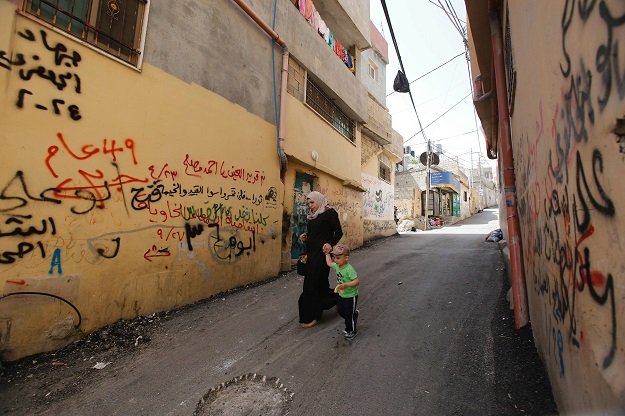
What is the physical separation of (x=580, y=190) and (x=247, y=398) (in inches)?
100

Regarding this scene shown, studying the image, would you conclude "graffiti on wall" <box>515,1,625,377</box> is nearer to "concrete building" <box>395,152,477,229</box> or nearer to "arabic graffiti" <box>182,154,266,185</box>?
"arabic graffiti" <box>182,154,266,185</box>

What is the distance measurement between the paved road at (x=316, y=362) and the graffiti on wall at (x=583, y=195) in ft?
3.14

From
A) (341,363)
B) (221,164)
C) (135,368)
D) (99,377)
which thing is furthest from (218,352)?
(221,164)

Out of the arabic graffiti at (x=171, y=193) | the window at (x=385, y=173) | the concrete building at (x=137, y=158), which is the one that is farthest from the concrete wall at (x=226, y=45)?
the window at (x=385, y=173)

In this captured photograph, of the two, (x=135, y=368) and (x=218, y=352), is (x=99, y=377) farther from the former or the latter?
(x=218, y=352)

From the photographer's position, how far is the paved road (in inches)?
94.0

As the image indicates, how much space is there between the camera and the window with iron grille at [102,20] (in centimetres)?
348

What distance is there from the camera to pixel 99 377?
291 cm

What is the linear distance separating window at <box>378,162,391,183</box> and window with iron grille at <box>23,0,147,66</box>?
11462 mm

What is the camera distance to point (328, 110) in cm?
967

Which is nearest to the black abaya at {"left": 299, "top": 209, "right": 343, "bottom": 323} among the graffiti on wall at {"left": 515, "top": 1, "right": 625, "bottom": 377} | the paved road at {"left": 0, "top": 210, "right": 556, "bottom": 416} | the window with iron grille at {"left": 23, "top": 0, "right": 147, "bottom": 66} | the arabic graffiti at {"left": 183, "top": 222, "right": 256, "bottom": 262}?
the paved road at {"left": 0, "top": 210, "right": 556, "bottom": 416}

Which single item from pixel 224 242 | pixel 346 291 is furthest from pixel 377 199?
pixel 346 291

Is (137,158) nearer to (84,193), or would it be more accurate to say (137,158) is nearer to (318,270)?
(84,193)

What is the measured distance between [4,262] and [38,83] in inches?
72.1
